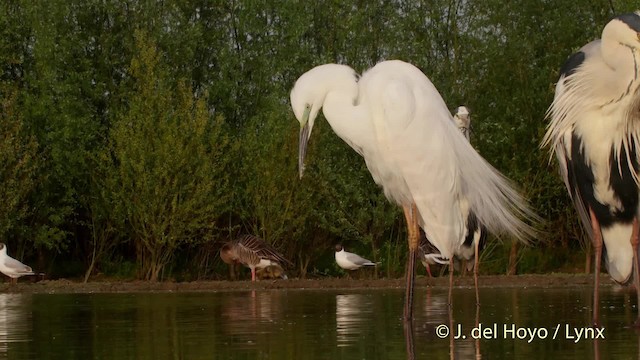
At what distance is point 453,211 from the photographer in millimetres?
11117

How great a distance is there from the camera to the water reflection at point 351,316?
370 inches

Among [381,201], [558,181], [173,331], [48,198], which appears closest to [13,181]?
[48,198]

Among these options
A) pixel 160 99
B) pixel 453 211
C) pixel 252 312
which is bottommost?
pixel 252 312

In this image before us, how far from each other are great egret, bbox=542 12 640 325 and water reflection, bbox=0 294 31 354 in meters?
4.37

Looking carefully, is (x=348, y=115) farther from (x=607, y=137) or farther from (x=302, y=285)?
(x=302, y=285)

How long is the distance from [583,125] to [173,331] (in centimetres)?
365

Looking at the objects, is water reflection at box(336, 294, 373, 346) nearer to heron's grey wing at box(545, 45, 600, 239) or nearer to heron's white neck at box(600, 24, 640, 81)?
heron's grey wing at box(545, 45, 600, 239)

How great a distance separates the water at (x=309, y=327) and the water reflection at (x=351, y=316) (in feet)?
0.04

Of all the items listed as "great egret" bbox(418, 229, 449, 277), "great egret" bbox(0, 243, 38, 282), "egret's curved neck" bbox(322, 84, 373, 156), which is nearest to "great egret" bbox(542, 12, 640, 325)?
"egret's curved neck" bbox(322, 84, 373, 156)

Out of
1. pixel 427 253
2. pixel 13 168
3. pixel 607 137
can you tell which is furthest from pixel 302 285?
pixel 607 137

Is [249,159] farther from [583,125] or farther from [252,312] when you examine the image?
[583,125]

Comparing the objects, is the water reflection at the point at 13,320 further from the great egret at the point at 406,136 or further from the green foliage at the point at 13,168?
the green foliage at the point at 13,168

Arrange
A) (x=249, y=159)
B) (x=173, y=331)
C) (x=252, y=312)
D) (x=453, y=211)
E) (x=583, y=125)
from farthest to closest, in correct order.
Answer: (x=249, y=159) < (x=252, y=312) < (x=453, y=211) < (x=173, y=331) < (x=583, y=125)

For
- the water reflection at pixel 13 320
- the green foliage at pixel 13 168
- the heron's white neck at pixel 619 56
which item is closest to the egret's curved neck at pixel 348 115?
the heron's white neck at pixel 619 56
